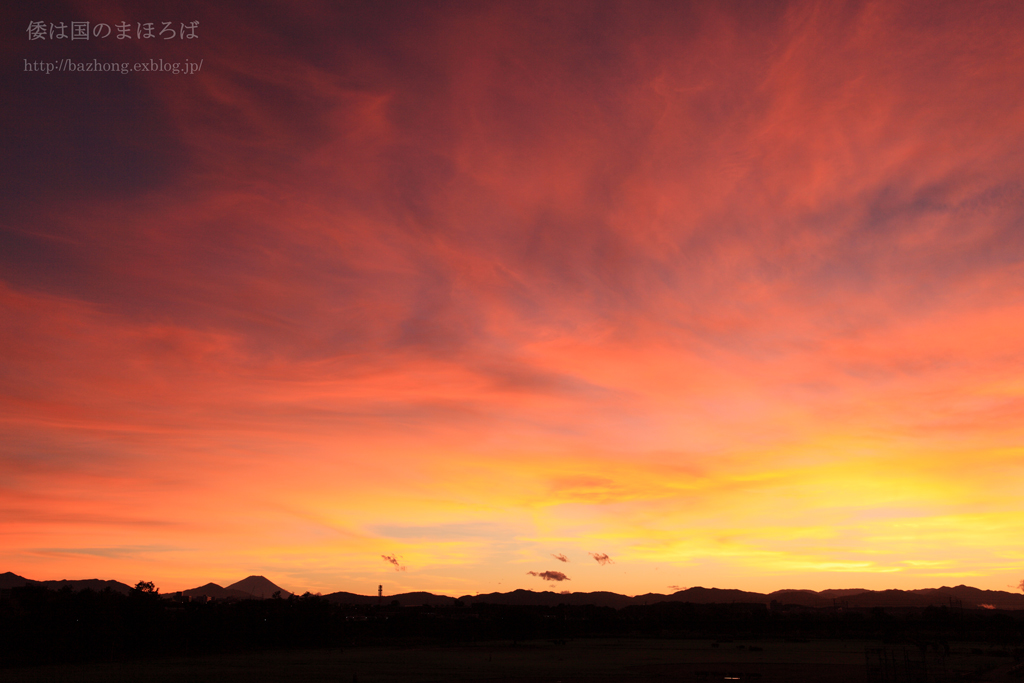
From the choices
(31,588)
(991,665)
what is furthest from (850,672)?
(31,588)

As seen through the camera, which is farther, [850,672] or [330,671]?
[330,671]

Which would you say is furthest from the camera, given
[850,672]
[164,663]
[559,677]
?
[164,663]

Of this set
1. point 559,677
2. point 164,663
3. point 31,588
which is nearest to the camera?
point 559,677

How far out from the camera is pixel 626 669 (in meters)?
108

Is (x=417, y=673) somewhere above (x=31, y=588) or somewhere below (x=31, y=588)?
below

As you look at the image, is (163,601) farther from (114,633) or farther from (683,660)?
(683,660)

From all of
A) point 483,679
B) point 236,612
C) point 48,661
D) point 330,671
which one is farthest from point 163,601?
point 483,679

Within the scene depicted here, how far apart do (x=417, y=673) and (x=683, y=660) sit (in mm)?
54444

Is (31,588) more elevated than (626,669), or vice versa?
(31,588)

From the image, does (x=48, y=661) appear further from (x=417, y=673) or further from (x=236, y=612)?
(x=417, y=673)

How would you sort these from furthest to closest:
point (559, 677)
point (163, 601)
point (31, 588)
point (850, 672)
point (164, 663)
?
point (163, 601), point (31, 588), point (164, 663), point (850, 672), point (559, 677)

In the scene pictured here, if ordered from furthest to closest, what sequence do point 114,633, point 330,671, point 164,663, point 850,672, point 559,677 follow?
point 114,633 → point 164,663 → point 330,671 → point 850,672 → point 559,677

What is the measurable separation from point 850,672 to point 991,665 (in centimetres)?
2472

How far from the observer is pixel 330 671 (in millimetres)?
106750
